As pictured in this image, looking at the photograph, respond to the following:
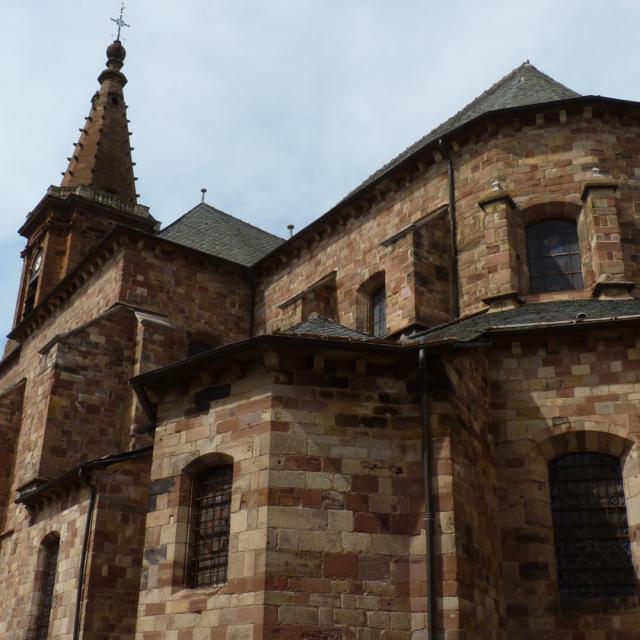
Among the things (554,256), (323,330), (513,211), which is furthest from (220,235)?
(323,330)

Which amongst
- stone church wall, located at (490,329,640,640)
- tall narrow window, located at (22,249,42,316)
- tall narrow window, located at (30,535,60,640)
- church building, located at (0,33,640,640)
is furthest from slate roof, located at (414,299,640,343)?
tall narrow window, located at (22,249,42,316)

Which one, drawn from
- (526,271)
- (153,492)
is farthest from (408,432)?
(526,271)

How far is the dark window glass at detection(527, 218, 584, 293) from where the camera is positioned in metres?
16.4

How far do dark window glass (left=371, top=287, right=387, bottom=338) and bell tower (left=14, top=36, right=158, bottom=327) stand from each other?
1345 centimetres

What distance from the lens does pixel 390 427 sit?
438 inches

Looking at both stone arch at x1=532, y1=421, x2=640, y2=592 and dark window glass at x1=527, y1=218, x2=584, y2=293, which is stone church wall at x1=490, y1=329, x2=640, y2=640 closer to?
stone arch at x1=532, y1=421, x2=640, y2=592

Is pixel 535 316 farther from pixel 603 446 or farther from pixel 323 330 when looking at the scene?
pixel 323 330

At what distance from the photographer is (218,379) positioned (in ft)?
38.3

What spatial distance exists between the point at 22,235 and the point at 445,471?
2604 cm

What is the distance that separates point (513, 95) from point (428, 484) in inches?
434

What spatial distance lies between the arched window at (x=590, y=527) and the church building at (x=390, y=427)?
0.03m

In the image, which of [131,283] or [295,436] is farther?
[131,283]

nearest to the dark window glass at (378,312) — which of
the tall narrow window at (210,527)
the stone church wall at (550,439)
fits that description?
the stone church wall at (550,439)

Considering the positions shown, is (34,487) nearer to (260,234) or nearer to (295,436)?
(295,436)
